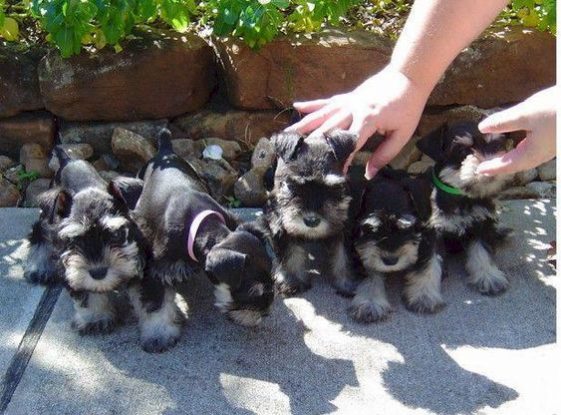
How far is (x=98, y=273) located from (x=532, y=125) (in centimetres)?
223

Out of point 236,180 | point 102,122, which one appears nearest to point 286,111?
point 236,180

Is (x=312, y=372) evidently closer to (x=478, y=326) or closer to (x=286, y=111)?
(x=478, y=326)

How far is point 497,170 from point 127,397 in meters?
2.13

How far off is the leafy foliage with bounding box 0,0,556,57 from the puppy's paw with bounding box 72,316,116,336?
1.85 m

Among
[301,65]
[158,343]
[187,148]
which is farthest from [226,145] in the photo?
[158,343]

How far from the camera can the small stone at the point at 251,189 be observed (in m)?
5.40

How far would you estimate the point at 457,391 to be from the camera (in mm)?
3693

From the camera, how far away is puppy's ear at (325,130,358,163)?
3.96 metres

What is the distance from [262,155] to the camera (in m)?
5.45

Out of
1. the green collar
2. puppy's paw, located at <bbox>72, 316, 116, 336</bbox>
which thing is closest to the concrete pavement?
puppy's paw, located at <bbox>72, 316, 116, 336</bbox>

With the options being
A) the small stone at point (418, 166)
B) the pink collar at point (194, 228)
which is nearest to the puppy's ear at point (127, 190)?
the pink collar at point (194, 228)

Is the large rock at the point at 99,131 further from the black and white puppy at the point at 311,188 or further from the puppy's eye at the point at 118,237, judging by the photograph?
the puppy's eye at the point at 118,237

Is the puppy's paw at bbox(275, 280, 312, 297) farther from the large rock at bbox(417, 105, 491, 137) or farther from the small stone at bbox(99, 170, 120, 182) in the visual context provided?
the large rock at bbox(417, 105, 491, 137)

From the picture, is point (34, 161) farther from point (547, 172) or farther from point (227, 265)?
point (547, 172)
